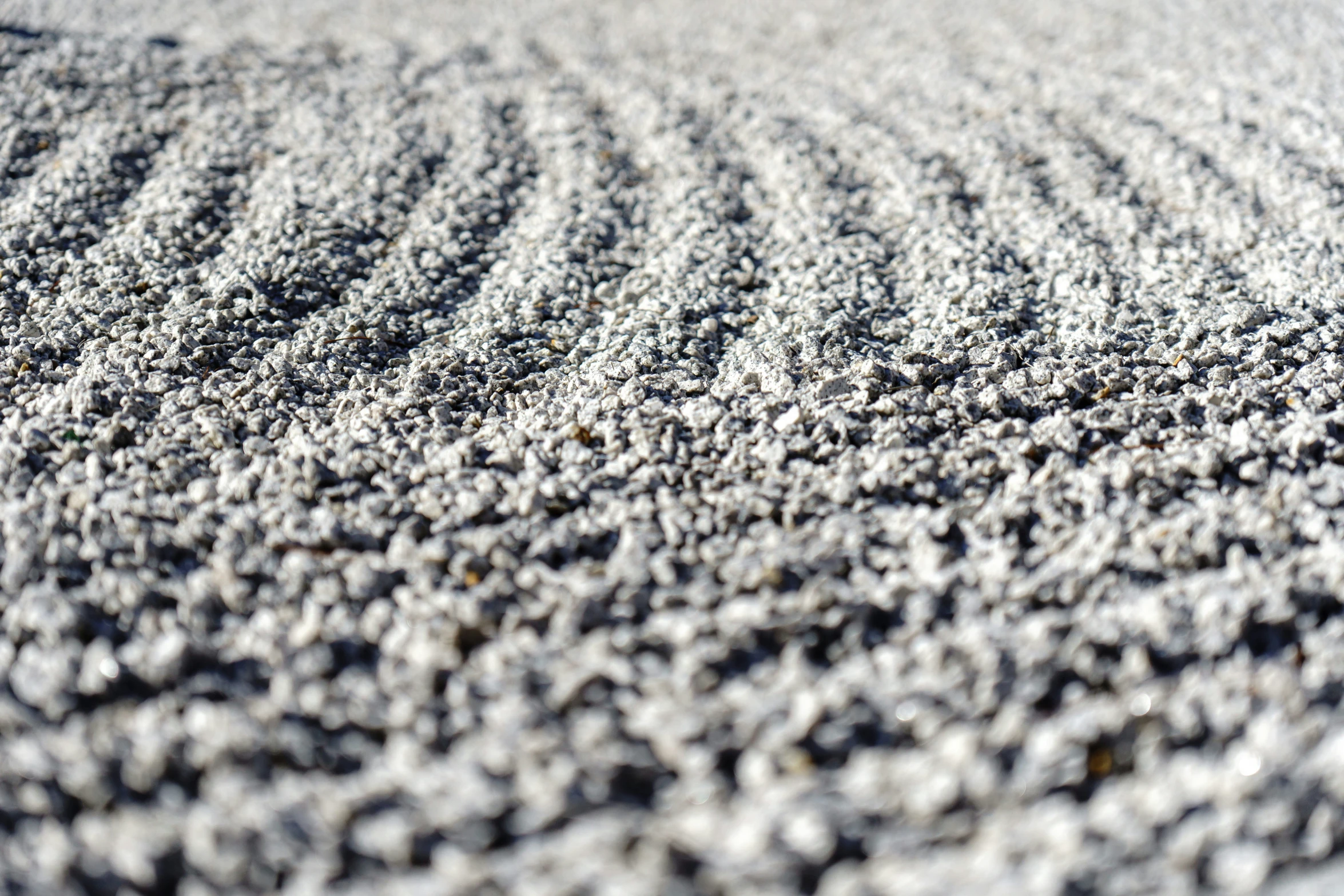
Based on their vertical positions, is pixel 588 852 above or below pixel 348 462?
below

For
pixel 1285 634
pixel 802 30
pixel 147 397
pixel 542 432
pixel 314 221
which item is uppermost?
pixel 802 30

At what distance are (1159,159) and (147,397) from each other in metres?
3.94

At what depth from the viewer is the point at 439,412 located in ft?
8.47

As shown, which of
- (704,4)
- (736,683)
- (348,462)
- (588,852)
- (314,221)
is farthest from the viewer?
(704,4)

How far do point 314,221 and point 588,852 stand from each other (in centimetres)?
281

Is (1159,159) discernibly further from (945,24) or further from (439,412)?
(439,412)

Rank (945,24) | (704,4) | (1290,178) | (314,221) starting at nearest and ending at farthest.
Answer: (314,221)
(1290,178)
(945,24)
(704,4)

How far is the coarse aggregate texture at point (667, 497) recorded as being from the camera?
1499 mm

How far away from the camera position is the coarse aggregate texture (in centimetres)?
150

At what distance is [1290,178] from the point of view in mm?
3822

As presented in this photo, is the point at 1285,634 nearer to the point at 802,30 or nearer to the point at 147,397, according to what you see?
the point at 147,397

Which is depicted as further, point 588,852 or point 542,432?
point 542,432

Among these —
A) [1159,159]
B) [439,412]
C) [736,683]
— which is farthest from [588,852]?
[1159,159]

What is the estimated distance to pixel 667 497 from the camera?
224 cm
